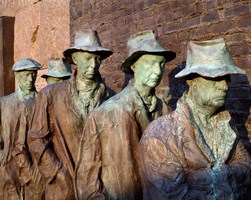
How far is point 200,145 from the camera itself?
2838mm

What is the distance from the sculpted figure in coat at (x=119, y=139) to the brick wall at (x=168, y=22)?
5.51ft

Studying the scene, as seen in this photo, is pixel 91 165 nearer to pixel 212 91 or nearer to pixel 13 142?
pixel 212 91

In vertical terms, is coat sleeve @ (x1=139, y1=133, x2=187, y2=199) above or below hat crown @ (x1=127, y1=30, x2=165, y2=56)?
below

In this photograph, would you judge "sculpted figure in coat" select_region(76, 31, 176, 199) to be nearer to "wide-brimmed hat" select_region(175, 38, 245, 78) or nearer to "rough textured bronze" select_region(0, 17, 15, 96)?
"wide-brimmed hat" select_region(175, 38, 245, 78)

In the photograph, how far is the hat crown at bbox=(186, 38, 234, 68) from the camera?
2861mm

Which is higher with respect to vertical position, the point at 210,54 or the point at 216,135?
the point at 210,54

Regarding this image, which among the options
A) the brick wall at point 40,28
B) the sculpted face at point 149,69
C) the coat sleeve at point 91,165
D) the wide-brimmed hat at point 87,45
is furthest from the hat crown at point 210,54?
the brick wall at point 40,28

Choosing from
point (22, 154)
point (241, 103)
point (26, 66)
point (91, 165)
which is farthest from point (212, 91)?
point (26, 66)

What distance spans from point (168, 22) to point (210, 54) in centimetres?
341

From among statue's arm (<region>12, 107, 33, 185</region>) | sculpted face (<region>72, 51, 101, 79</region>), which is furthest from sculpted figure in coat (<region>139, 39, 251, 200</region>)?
statue's arm (<region>12, 107, 33, 185</region>)

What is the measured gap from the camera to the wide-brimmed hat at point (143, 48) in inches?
140

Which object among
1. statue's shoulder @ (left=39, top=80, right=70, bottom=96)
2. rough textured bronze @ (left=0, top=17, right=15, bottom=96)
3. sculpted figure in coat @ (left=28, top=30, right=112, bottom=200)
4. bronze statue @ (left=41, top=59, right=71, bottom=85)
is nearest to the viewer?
sculpted figure in coat @ (left=28, top=30, right=112, bottom=200)

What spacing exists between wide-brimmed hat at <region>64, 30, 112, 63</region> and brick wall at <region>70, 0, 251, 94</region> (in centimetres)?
143

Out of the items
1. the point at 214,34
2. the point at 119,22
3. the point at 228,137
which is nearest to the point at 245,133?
the point at 214,34
